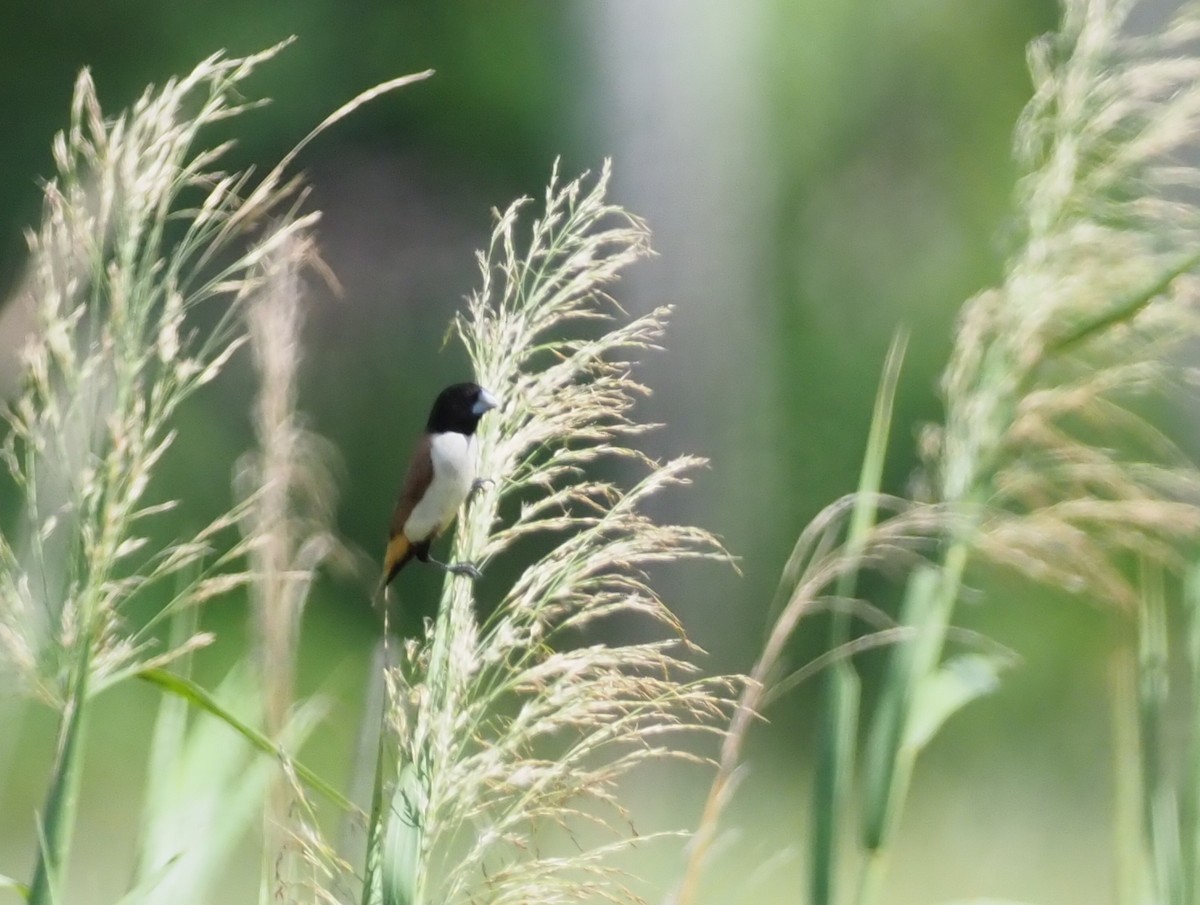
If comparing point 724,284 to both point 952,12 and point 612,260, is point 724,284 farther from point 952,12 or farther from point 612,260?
point 612,260

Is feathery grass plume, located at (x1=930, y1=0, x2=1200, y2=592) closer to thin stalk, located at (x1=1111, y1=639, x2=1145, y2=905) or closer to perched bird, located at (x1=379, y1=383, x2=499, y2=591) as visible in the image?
thin stalk, located at (x1=1111, y1=639, x2=1145, y2=905)

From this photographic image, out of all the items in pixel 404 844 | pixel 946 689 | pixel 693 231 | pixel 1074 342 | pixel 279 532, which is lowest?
pixel 404 844

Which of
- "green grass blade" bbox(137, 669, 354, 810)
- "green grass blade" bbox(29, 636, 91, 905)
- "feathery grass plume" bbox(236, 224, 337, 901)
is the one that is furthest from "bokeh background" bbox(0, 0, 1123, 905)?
"green grass blade" bbox(29, 636, 91, 905)

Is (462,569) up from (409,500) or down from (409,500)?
down

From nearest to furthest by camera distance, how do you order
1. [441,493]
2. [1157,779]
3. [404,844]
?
[404,844]
[1157,779]
[441,493]

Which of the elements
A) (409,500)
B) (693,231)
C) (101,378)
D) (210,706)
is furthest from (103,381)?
(693,231)

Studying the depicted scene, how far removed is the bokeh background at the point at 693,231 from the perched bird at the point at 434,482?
400cm

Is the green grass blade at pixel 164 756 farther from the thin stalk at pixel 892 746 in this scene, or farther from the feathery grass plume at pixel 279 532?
the thin stalk at pixel 892 746

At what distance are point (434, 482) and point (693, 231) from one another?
507 centimetres

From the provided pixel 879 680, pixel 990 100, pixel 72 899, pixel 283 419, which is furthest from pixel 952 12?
pixel 283 419

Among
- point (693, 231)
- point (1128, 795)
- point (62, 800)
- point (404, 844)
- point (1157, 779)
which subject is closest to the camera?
point (62, 800)

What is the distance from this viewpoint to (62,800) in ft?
2.67

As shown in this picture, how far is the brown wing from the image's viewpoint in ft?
6.58

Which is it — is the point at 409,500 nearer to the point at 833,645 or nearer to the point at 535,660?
the point at 535,660
